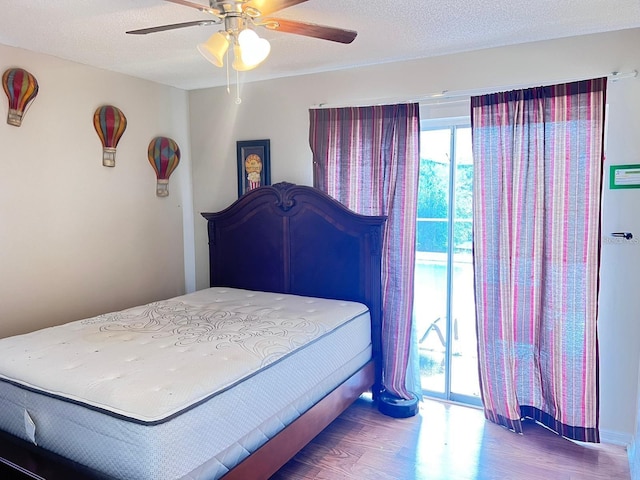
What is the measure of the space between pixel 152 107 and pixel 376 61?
1812mm

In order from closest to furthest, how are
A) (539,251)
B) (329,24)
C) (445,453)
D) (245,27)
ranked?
1. (245,27)
2. (329,24)
3. (445,453)
4. (539,251)

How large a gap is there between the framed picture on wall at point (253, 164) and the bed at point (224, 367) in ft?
0.64

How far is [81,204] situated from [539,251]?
9.79 feet

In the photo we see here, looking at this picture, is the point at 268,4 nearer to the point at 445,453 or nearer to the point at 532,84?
the point at 532,84

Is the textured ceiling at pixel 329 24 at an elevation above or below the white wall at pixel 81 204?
above

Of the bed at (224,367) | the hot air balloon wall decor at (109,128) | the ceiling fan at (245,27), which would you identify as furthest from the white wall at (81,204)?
the ceiling fan at (245,27)

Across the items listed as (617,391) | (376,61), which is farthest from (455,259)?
(376,61)

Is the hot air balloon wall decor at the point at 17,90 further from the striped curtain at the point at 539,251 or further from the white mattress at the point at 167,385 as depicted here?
the striped curtain at the point at 539,251

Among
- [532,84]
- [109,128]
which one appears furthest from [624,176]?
[109,128]

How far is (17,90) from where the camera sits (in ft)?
9.06

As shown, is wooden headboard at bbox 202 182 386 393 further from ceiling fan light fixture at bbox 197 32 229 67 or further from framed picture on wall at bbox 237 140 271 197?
ceiling fan light fixture at bbox 197 32 229 67

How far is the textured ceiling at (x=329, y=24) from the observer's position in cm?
221

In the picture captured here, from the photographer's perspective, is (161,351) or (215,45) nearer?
(215,45)

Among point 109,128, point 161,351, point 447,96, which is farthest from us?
point 109,128
